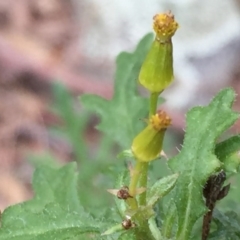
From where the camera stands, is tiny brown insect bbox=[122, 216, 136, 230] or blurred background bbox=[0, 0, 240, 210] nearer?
tiny brown insect bbox=[122, 216, 136, 230]

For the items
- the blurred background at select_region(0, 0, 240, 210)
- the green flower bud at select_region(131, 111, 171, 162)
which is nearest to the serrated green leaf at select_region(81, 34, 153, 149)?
the green flower bud at select_region(131, 111, 171, 162)

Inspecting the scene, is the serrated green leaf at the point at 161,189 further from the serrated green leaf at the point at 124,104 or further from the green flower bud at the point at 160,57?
the serrated green leaf at the point at 124,104

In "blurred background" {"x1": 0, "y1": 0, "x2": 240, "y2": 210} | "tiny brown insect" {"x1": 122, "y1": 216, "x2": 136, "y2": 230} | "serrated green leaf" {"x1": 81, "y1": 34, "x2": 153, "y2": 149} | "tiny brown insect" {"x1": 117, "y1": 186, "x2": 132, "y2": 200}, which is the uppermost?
"blurred background" {"x1": 0, "y1": 0, "x2": 240, "y2": 210}

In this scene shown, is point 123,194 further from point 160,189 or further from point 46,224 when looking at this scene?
point 46,224

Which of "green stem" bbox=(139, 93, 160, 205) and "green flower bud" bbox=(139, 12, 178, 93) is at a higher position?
"green flower bud" bbox=(139, 12, 178, 93)

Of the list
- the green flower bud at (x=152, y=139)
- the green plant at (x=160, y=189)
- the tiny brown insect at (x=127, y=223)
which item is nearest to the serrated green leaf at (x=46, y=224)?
the green plant at (x=160, y=189)

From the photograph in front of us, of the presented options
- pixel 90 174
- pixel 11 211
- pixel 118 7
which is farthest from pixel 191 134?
pixel 118 7

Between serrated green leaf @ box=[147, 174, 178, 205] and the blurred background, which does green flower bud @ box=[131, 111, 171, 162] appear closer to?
serrated green leaf @ box=[147, 174, 178, 205]
